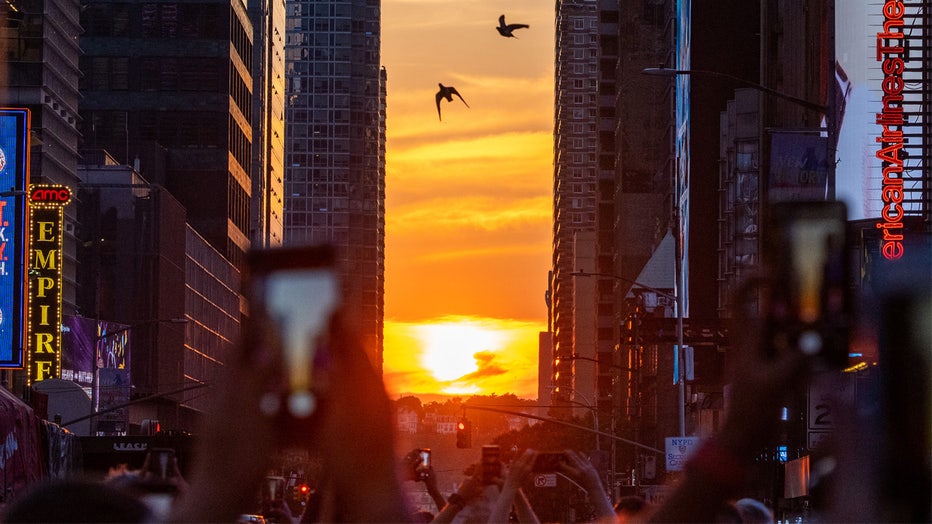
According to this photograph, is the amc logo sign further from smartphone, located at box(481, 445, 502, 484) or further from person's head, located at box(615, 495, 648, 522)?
smartphone, located at box(481, 445, 502, 484)

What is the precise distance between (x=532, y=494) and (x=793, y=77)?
2285 inches

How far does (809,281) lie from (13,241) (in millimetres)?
55710

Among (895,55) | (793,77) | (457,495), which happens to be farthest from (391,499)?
(793,77)

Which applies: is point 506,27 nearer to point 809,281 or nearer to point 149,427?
point 149,427

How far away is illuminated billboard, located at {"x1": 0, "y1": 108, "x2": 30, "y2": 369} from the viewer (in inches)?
2229

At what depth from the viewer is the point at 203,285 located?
458 ft

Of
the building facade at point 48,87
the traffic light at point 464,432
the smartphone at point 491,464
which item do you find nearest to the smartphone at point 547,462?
the smartphone at point 491,464

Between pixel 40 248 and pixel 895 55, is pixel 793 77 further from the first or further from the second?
pixel 40 248

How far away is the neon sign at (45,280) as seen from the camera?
61.6 meters

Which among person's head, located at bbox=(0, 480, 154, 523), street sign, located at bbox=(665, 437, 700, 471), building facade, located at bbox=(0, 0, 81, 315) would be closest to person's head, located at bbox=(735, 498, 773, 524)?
person's head, located at bbox=(0, 480, 154, 523)

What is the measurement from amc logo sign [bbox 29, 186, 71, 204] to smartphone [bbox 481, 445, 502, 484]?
57534 millimetres

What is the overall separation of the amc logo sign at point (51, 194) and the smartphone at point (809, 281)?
199 feet

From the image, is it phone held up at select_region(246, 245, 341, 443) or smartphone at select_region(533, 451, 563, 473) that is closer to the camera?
phone held up at select_region(246, 245, 341, 443)

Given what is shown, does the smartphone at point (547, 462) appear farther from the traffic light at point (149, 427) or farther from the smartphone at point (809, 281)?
the traffic light at point (149, 427)
